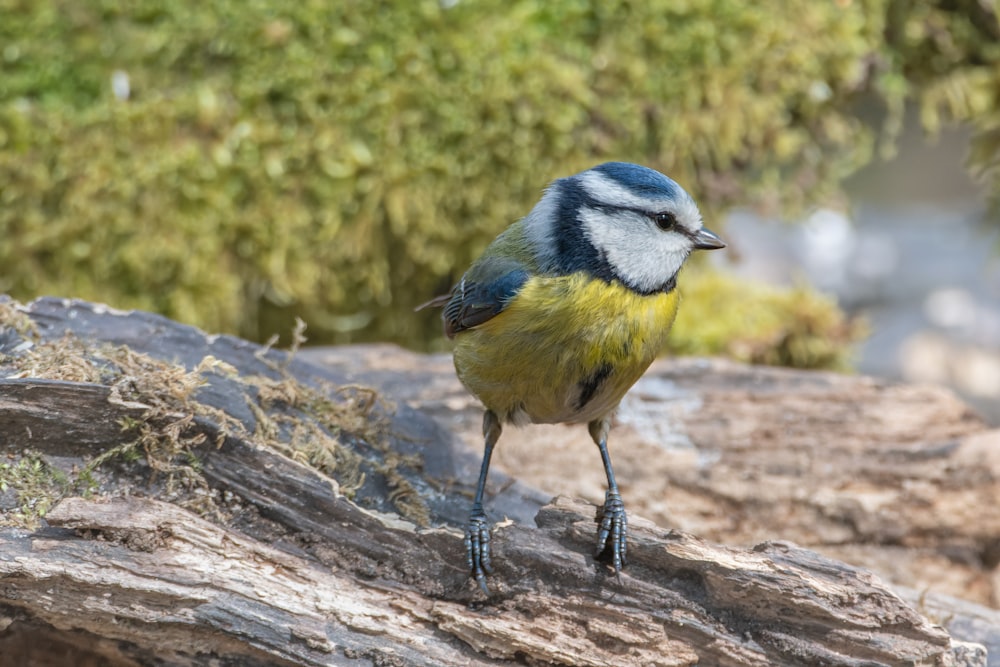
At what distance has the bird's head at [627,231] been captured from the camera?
8.81 ft

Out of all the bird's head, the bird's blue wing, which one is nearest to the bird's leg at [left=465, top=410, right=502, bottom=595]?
the bird's blue wing

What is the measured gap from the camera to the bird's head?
269cm

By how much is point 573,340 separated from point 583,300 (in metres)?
0.12

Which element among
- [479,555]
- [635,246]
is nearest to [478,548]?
[479,555]

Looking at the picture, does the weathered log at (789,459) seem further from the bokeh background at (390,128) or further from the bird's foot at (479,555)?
the bird's foot at (479,555)

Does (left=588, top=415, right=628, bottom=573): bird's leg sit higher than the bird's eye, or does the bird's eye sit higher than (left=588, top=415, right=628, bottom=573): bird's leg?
the bird's eye

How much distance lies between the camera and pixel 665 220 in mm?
2734

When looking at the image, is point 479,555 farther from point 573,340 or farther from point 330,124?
point 330,124

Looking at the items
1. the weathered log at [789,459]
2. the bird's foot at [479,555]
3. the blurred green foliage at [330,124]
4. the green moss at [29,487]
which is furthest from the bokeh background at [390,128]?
the bird's foot at [479,555]

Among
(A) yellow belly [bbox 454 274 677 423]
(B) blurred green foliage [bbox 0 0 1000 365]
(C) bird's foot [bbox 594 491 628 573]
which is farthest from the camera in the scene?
(B) blurred green foliage [bbox 0 0 1000 365]

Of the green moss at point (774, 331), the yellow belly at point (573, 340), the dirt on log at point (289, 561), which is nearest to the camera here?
the dirt on log at point (289, 561)

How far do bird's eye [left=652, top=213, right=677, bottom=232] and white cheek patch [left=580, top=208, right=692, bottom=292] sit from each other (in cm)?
2

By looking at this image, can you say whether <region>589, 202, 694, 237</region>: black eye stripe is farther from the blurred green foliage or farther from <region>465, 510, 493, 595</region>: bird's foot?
the blurred green foliage

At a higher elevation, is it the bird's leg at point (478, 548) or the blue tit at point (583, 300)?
the blue tit at point (583, 300)
